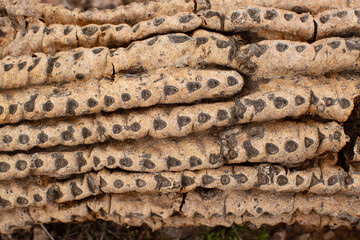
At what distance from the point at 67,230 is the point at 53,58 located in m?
1.65

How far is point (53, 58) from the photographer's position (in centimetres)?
262

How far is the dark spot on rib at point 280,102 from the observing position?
7.89 feet

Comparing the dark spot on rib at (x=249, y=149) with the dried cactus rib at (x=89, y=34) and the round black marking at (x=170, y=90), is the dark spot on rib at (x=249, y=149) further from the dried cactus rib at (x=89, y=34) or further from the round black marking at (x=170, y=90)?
the dried cactus rib at (x=89, y=34)

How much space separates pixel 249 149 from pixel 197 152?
0.38 m

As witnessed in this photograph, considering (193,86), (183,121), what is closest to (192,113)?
(183,121)

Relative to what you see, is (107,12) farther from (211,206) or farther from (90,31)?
(211,206)

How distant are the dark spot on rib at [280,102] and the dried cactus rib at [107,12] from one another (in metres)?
1.02

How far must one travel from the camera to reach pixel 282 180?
2549mm

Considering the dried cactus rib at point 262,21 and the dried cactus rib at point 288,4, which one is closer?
the dried cactus rib at point 262,21

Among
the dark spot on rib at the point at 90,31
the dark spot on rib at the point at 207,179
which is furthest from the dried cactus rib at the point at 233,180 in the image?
the dark spot on rib at the point at 90,31

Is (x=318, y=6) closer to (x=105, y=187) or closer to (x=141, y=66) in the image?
(x=141, y=66)

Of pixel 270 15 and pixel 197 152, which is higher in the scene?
pixel 270 15

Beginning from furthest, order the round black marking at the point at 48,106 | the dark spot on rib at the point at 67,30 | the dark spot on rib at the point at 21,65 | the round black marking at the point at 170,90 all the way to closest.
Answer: the dark spot on rib at the point at 67,30
the dark spot on rib at the point at 21,65
the round black marking at the point at 48,106
the round black marking at the point at 170,90

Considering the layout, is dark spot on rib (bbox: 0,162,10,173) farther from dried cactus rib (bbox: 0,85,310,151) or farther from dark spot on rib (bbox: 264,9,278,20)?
dark spot on rib (bbox: 264,9,278,20)
